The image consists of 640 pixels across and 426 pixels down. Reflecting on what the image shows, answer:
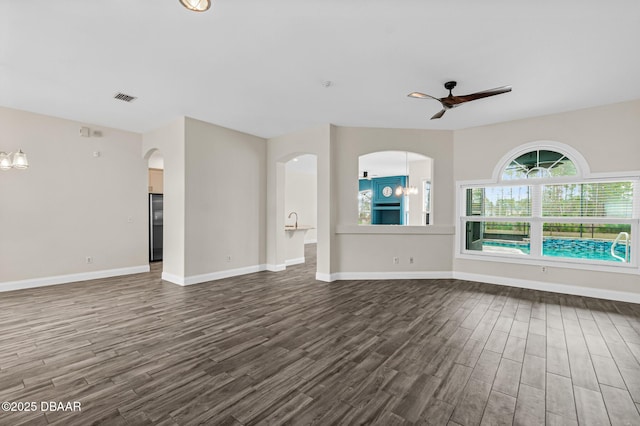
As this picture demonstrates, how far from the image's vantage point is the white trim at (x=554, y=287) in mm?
4271

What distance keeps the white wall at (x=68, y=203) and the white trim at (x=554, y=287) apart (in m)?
6.80

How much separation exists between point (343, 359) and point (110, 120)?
18.8ft

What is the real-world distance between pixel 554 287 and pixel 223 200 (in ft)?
19.9

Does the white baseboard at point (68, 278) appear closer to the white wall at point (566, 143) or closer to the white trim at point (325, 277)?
the white trim at point (325, 277)

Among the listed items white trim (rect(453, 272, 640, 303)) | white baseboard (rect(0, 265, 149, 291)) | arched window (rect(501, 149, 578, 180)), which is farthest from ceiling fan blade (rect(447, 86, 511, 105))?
white baseboard (rect(0, 265, 149, 291))

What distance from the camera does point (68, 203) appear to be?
5207 mm

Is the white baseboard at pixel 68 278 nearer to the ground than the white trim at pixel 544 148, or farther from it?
nearer to the ground

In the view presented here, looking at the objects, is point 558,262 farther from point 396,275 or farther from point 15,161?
point 15,161

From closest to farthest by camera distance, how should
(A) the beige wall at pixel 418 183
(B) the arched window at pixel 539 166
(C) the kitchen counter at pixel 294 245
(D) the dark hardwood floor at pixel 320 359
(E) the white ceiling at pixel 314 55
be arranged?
(D) the dark hardwood floor at pixel 320 359 → (E) the white ceiling at pixel 314 55 → (B) the arched window at pixel 539 166 → (C) the kitchen counter at pixel 294 245 → (A) the beige wall at pixel 418 183

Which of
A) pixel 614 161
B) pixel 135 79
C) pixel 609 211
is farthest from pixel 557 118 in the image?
pixel 135 79

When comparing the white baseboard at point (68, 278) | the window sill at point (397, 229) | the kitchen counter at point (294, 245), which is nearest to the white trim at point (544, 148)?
the window sill at point (397, 229)

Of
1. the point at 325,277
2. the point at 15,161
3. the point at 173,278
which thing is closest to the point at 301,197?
the point at 325,277

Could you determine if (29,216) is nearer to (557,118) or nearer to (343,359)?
(343,359)

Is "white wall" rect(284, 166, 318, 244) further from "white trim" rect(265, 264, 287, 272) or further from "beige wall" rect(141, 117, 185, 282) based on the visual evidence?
"beige wall" rect(141, 117, 185, 282)
